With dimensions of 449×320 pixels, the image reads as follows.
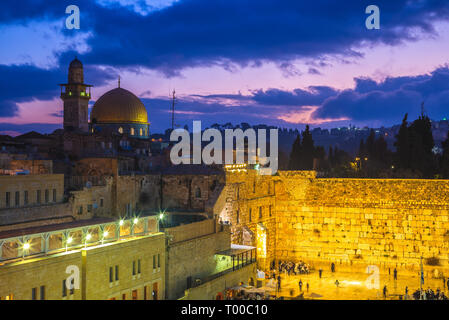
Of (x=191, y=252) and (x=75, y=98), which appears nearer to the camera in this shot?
(x=191, y=252)

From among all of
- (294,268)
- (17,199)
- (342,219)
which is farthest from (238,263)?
(17,199)

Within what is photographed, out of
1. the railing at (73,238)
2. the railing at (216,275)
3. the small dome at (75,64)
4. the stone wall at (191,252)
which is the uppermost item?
the small dome at (75,64)

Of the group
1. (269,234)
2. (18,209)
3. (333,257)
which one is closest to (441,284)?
(333,257)

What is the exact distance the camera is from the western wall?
34.3 m

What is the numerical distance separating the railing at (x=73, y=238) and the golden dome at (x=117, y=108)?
32888mm

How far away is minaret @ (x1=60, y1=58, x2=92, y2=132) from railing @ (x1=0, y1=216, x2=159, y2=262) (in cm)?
2707

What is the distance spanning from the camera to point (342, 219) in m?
36.9

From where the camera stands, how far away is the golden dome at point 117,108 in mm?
54531

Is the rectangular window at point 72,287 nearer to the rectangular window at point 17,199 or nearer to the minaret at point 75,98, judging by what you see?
the rectangular window at point 17,199

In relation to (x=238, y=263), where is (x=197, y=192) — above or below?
above

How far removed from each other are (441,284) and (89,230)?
2233 cm

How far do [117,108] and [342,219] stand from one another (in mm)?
27849

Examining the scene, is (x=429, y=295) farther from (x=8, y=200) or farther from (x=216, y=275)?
(x=8, y=200)

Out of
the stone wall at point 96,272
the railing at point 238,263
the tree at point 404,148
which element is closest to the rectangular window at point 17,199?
the stone wall at point 96,272
